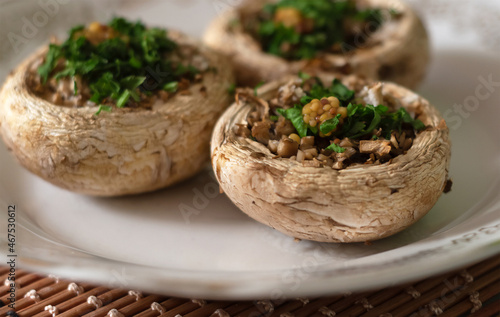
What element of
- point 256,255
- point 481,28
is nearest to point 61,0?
point 256,255

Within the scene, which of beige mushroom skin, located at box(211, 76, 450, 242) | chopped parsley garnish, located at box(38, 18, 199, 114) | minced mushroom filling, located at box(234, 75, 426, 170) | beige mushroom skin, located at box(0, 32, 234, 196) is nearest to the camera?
beige mushroom skin, located at box(211, 76, 450, 242)

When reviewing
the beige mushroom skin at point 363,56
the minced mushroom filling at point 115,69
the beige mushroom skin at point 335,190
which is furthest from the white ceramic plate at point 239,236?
the minced mushroom filling at point 115,69

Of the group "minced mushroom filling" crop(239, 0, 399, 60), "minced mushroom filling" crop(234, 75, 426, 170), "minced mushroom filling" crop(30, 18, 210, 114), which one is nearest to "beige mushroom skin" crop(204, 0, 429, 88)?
"minced mushroom filling" crop(239, 0, 399, 60)

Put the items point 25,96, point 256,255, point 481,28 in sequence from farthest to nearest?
point 481,28 < point 25,96 < point 256,255

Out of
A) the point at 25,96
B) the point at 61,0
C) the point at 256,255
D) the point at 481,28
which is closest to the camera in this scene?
the point at 256,255

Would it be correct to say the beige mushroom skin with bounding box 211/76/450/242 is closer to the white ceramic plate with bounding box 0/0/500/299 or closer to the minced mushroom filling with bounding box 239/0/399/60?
the white ceramic plate with bounding box 0/0/500/299

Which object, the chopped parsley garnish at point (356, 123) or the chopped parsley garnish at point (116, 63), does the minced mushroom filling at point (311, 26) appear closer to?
the chopped parsley garnish at point (116, 63)

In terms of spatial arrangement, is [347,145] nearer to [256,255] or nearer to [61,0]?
[256,255]
